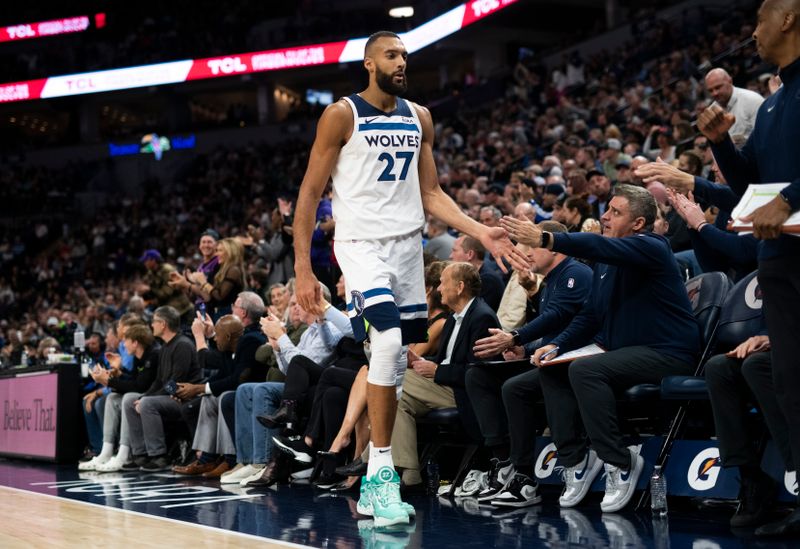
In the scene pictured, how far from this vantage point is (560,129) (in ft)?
50.8

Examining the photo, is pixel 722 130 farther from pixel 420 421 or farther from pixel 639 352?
pixel 420 421

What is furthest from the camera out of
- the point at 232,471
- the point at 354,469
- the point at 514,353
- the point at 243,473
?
the point at 232,471

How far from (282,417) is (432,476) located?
1.17 meters

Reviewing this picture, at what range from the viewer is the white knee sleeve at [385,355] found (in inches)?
167

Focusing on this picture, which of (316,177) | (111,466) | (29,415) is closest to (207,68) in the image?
(29,415)

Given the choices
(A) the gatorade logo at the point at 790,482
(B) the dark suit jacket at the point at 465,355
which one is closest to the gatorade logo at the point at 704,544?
(A) the gatorade logo at the point at 790,482

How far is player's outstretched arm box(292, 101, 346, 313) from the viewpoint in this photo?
14.3 feet

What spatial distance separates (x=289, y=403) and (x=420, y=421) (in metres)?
1.05

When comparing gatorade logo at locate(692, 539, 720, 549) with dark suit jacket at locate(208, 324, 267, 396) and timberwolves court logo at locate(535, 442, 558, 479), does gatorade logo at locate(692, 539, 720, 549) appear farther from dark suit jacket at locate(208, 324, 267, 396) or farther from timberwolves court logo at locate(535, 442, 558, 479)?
dark suit jacket at locate(208, 324, 267, 396)

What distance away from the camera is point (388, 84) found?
442 centimetres

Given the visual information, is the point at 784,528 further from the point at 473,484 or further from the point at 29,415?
the point at 29,415

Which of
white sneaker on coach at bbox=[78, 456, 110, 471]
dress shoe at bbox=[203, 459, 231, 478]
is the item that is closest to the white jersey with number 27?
dress shoe at bbox=[203, 459, 231, 478]

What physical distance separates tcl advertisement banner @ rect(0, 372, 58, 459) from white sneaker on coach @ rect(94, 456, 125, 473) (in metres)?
1.13

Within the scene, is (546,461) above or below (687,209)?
below
